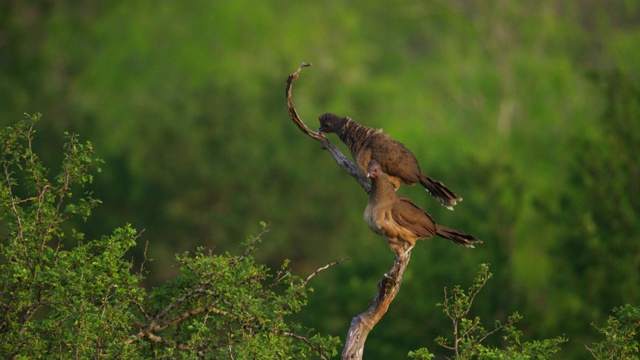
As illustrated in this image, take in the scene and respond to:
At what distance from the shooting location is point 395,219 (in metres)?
10.8

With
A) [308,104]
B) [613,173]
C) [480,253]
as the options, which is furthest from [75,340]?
[308,104]

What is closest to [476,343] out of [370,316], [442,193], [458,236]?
[370,316]

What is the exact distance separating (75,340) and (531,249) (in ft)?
122

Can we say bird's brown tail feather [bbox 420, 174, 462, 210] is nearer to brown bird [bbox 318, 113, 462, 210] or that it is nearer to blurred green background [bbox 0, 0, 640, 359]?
brown bird [bbox 318, 113, 462, 210]

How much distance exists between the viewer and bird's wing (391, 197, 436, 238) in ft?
35.3

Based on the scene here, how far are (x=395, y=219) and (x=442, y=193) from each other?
4.96 feet

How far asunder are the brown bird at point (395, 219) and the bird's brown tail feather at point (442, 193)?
1153 millimetres

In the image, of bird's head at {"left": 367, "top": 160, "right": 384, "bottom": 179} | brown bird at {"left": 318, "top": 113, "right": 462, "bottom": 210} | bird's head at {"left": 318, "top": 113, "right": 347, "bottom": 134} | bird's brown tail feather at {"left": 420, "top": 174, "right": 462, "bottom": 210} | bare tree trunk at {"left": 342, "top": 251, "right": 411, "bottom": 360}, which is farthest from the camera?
bird's head at {"left": 318, "top": 113, "right": 347, "bottom": 134}

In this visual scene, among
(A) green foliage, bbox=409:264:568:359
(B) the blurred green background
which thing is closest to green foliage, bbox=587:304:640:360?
(A) green foliage, bbox=409:264:568:359

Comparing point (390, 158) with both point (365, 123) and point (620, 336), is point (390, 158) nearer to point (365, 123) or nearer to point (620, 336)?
point (620, 336)

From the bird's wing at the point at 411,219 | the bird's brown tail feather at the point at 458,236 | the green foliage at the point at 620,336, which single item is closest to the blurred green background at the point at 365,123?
the bird's brown tail feather at the point at 458,236

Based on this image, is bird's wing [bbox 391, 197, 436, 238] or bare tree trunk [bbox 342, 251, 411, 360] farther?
bird's wing [bbox 391, 197, 436, 238]

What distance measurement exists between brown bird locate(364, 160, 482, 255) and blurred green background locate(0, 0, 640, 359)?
2307 centimetres

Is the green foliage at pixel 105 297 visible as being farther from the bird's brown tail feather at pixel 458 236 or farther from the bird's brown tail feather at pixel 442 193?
the bird's brown tail feather at pixel 442 193
